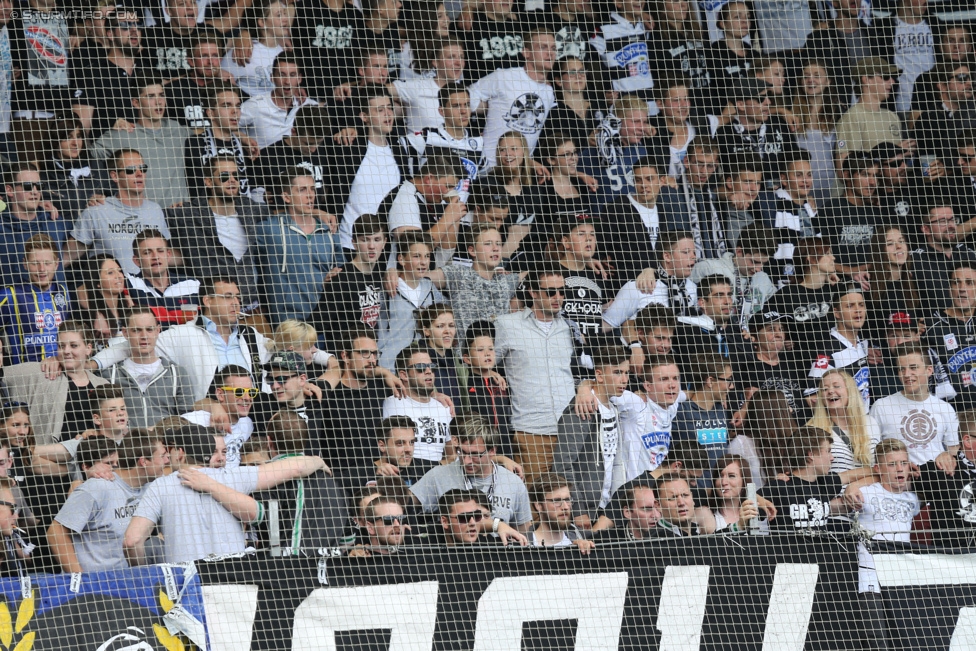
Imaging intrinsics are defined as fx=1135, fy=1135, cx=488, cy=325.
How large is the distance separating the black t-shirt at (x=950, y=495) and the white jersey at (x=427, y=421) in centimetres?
237

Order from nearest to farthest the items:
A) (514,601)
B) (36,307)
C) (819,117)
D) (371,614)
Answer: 1. (371,614)
2. (514,601)
3. (36,307)
4. (819,117)

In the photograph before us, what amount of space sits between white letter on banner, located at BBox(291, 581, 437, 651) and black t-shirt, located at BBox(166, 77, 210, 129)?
2.58 m

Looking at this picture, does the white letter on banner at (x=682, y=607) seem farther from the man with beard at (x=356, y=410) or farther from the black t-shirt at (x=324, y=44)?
the black t-shirt at (x=324, y=44)

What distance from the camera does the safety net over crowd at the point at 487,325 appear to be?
16.3 feet

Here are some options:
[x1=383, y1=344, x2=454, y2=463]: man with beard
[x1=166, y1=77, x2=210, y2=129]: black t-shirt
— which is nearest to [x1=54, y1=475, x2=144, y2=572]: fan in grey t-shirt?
[x1=383, y1=344, x2=454, y2=463]: man with beard

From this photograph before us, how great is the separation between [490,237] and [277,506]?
1810mm

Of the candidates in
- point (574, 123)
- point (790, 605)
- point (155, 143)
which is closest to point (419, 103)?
point (574, 123)

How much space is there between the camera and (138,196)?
5.70 m

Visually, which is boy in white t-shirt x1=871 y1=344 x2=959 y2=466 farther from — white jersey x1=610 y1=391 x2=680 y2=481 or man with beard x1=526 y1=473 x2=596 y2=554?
man with beard x1=526 y1=473 x2=596 y2=554

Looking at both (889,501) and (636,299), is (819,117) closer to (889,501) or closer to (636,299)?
(636,299)

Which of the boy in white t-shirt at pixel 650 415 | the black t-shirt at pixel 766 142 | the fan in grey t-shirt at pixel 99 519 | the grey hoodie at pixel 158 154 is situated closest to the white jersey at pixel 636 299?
the boy in white t-shirt at pixel 650 415

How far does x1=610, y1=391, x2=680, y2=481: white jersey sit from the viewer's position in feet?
18.2

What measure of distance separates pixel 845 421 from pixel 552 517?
169cm

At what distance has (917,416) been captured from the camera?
5.88 m
